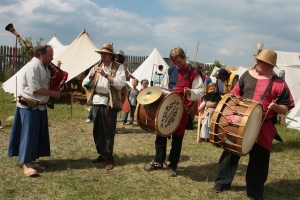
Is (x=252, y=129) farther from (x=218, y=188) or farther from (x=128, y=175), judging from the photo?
(x=128, y=175)

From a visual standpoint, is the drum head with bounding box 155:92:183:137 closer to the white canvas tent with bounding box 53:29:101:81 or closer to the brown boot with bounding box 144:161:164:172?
the brown boot with bounding box 144:161:164:172

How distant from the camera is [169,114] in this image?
4.25 meters

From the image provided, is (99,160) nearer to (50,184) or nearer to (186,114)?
(50,184)

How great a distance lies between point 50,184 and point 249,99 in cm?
266

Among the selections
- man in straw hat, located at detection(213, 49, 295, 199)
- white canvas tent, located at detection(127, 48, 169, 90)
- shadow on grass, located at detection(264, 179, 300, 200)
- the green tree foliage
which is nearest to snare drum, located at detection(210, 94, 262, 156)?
man in straw hat, located at detection(213, 49, 295, 199)

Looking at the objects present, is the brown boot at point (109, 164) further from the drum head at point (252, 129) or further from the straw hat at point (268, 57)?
the straw hat at point (268, 57)

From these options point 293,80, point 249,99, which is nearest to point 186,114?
point 249,99

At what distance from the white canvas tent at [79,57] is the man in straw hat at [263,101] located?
839cm

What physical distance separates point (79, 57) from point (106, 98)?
7581 mm

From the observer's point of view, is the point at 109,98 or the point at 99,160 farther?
the point at 99,160

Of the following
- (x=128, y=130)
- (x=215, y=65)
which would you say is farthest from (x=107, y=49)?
(x=215, y=65)

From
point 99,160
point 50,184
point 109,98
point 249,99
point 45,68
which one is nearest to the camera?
point 249,99

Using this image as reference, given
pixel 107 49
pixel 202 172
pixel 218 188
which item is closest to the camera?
pixel 218 188

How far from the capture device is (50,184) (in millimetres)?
4027
